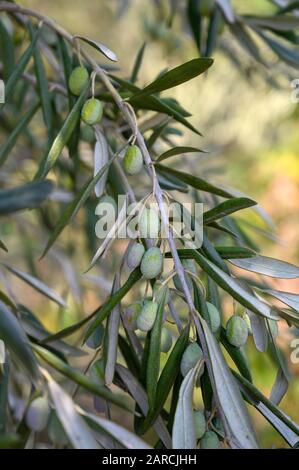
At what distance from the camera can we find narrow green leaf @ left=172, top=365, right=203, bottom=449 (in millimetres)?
492

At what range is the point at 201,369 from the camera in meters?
0.53

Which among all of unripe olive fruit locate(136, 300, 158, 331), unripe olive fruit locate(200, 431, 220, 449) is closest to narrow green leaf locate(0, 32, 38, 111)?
unripe olive fruit locate(136, 300, 158, 331)

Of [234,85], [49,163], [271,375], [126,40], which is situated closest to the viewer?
[49,163]

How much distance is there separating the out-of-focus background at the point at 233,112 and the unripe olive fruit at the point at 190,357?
0.60 meters

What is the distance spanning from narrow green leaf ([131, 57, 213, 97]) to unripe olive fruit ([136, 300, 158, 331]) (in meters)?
0.20

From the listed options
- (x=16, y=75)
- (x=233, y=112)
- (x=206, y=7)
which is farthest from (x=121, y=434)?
(x=233, y=112)

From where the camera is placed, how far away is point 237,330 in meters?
0.55

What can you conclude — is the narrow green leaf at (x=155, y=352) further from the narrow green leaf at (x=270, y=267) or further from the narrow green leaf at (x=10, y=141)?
the narrow green leaf at (x=10, y=141)

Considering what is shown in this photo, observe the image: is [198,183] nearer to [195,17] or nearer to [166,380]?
[166,380]

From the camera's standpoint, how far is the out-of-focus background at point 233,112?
1.61 meters

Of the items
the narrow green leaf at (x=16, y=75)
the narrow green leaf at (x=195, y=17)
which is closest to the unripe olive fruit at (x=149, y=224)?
the narrow green leaf at (x=16, y=75)
